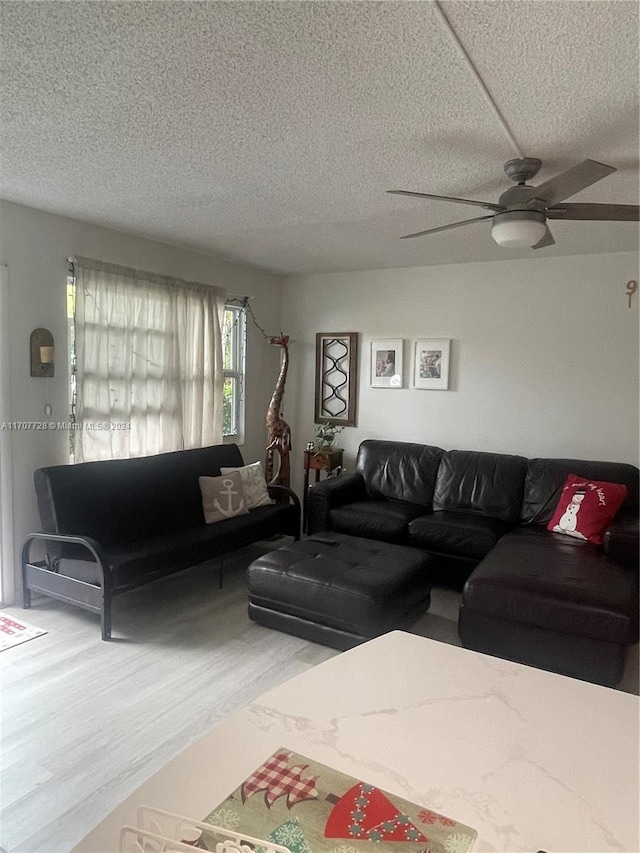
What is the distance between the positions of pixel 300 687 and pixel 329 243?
3513mm

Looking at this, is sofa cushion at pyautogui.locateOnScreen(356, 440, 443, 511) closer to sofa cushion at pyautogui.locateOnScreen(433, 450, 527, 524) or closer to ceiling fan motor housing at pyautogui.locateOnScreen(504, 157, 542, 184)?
sofa cushion at pyautogui.locateOnScreen(433, 450, 527, 524)

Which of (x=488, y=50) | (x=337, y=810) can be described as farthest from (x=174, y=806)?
(x=488, y=50)

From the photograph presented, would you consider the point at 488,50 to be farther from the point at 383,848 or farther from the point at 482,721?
the point at 383,848

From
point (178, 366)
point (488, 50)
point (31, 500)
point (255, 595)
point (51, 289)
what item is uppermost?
point (488, 50)

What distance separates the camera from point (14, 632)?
3152 mm

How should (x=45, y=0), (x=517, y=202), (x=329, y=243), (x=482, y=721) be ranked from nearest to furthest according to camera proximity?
(x=482, y=721) < (x=45, y=0) < (x=517, y=202) < (x=329, y=243)

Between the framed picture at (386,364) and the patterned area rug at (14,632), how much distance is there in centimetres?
329

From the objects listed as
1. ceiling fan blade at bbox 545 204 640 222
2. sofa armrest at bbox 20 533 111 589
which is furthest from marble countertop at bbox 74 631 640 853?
sofa armrest at bbox 20 533 111 589

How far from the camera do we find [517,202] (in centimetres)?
230

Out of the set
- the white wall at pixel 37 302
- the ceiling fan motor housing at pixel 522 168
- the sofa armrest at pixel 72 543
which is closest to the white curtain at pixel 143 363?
the white wall at pixel 37 302

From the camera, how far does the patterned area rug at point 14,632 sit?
3.03m

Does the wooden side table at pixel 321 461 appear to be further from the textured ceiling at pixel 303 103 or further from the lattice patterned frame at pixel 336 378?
the textured ceiling at pixel 303 103

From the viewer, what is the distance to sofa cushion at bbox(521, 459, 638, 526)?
3959mm

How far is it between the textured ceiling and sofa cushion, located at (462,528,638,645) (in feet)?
6.40
